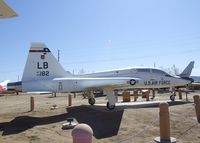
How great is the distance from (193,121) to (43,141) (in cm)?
692

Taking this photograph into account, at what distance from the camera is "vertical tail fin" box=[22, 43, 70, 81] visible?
17078 millimetres

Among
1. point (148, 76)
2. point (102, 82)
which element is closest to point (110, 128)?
point (102, 82)

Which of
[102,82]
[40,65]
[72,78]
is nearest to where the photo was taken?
[40,65]

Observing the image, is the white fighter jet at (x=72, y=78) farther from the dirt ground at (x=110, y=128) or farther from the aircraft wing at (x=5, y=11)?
the aircraft wing at (x=5, y=11)

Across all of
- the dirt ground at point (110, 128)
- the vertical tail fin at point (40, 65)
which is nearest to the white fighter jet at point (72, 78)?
the vertical tail fin at point (40, 65)

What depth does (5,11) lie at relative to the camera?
6.12m

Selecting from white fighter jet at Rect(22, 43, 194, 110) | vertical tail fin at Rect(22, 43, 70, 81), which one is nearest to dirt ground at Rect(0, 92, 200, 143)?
white fighter jet at Rect(22, 43, 194, 110)

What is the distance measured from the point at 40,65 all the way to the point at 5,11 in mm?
11576

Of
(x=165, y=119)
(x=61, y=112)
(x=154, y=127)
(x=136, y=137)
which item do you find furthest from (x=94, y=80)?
(x=165, y=119)

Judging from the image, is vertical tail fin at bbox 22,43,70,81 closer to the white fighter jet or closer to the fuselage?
the white fighter jet

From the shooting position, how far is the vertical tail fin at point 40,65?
1708 cm

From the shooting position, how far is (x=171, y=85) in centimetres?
2281

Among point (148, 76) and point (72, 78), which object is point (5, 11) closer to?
point (72, 78)

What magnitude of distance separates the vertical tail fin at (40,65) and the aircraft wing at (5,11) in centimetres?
1073
